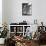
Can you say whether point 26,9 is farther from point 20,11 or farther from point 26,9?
point 20,11

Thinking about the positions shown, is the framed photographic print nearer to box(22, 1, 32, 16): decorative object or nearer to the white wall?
box(22, 1, 32, 16): decorative object

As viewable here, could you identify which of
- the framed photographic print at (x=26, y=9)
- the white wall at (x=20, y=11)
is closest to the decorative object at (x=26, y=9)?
the framed photographic print at (x=26, y=9)

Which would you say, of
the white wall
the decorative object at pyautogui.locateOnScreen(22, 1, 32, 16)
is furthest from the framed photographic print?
the white wall

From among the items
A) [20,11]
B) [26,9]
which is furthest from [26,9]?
[20,11]

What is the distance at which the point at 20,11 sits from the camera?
6.05m

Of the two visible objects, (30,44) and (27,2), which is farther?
(27,2)

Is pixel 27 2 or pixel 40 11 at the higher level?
pixel 27 2

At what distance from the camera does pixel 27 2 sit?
6.03 metres

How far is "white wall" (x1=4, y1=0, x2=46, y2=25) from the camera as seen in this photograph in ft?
19.7

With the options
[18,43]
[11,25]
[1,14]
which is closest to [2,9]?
[1,14]

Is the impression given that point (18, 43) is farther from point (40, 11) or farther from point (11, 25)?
point (40, 11)

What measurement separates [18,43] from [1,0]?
10.1 feet

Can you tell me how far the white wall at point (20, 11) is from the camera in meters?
5.99

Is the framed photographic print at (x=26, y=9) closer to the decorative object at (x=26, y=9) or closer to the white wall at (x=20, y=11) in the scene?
the decorative object at (x=26, y=9)
